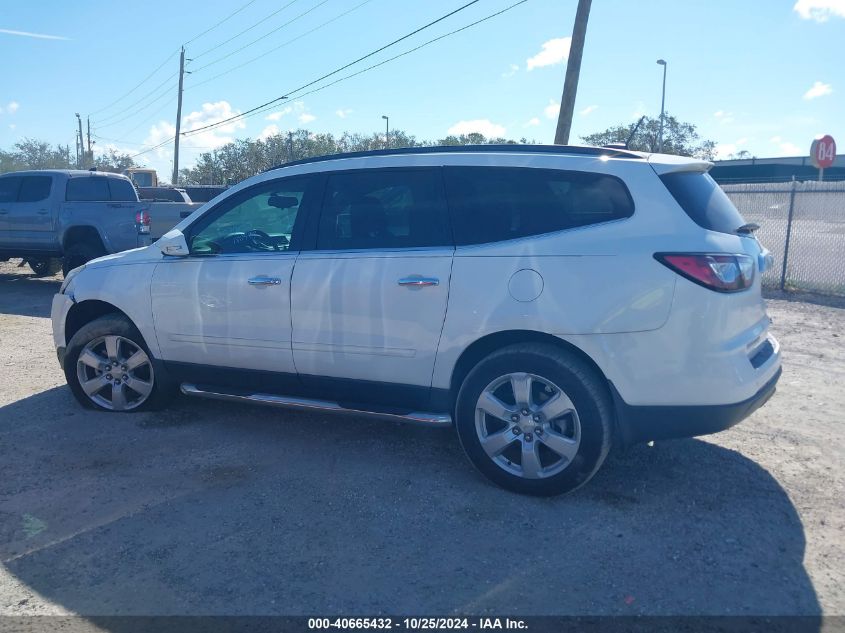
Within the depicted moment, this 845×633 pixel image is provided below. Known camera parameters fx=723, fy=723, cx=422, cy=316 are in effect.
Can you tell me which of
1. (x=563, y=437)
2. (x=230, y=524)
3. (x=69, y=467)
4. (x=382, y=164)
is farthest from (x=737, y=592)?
(x=69, y=467)

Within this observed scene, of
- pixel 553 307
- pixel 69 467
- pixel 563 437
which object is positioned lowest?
pixel 69 467

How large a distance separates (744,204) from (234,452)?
11.0 meters

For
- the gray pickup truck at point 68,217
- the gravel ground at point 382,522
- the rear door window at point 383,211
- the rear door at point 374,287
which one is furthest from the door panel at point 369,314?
the gray pickup truck at point 68,217

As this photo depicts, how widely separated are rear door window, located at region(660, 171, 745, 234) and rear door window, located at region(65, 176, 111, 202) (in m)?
11.0

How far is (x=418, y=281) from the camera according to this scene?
420 cm

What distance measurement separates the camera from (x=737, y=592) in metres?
3.10

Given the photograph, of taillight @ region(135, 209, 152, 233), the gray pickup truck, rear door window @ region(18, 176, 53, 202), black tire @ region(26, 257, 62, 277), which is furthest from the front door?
black tire @ region(26, 257, 62, 277)

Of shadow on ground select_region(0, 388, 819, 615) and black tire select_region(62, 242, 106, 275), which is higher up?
black tire select_region(62, 242, 106, 275)

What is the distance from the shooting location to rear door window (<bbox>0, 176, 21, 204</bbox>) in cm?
1246

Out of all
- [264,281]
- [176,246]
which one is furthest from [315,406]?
[176,246]

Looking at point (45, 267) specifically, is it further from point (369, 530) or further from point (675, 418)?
point (675, 418)

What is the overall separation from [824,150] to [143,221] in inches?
633

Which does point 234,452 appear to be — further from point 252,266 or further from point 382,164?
point 382,164

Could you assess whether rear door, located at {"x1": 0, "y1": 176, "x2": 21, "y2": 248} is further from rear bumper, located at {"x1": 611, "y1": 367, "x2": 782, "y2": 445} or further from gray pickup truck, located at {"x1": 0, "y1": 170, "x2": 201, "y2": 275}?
rear bumper, located at {"x1": 611, "y1": 367, "x2": 782, "y2": 445}
